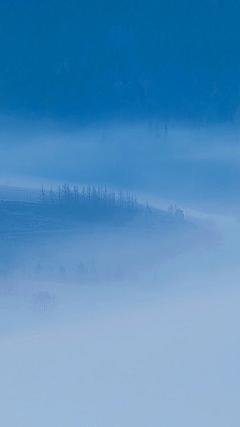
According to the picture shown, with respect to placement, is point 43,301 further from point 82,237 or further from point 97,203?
point 97,203

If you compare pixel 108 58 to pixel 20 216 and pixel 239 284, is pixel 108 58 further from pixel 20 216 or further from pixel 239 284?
pixel 239 284

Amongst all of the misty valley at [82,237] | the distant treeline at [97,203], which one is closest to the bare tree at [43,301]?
the misty valley at [82,237]

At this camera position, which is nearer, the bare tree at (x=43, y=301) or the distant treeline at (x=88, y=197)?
the bare tree at (x=43, y=301)

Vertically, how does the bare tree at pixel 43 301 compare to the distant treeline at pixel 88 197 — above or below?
below

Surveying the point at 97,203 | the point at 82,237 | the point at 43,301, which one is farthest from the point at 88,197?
the point at 43,301

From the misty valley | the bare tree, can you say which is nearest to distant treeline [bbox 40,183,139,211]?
the misty valley

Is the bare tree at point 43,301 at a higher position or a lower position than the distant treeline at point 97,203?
lower

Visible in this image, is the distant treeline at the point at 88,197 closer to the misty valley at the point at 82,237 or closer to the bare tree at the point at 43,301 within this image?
the misty valley at the point at 82,237

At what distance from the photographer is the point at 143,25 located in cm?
170

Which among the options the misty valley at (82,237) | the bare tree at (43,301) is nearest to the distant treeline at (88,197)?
the misty valley at (82,237)

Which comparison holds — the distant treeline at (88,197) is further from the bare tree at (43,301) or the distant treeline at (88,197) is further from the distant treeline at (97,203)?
the bare tree at (43,301)

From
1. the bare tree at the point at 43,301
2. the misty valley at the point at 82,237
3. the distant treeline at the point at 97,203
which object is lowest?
the bare tree at the point at 43,301

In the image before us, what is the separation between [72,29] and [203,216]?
893mm

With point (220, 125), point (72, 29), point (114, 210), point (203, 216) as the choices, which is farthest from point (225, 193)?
point (72, 29)
